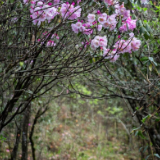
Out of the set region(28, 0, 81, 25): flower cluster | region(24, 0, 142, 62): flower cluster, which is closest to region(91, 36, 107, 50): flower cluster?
region(24, 0, 142, 62): flower cluster

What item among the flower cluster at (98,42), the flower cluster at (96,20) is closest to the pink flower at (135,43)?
the flower cluster at (96,20)

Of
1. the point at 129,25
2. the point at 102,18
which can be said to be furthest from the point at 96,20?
the point at 129,25

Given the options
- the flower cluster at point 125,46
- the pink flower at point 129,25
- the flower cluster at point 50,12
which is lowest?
the flower cluster at point 125,46

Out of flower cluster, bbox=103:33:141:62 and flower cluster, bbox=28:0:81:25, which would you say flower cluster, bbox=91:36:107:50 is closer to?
flower cluster, bbox=103:33:141:62

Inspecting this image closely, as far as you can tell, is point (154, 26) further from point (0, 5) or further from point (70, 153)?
point (70, 153)

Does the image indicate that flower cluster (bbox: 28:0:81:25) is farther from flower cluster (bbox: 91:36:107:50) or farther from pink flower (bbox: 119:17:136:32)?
pink flower (bbox: 119:17:136:32)

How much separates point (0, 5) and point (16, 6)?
177 mm

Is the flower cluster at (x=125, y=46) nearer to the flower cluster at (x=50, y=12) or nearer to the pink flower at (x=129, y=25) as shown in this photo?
the pink flower at (x=129, y=25)

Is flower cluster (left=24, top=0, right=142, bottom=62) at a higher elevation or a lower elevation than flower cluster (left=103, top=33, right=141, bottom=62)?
higher

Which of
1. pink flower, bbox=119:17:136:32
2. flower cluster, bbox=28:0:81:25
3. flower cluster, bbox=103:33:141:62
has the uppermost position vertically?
flower cluster, bbox=28:0:81:25

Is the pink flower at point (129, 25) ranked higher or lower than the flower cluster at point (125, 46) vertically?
higher

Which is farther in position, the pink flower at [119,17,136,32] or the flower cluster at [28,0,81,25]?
the pink flower at [119,17,136,32]

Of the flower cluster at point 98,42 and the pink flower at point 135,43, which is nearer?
the flower cluster at point 98,42

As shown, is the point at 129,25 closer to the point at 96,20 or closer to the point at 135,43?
the point at 135,43
